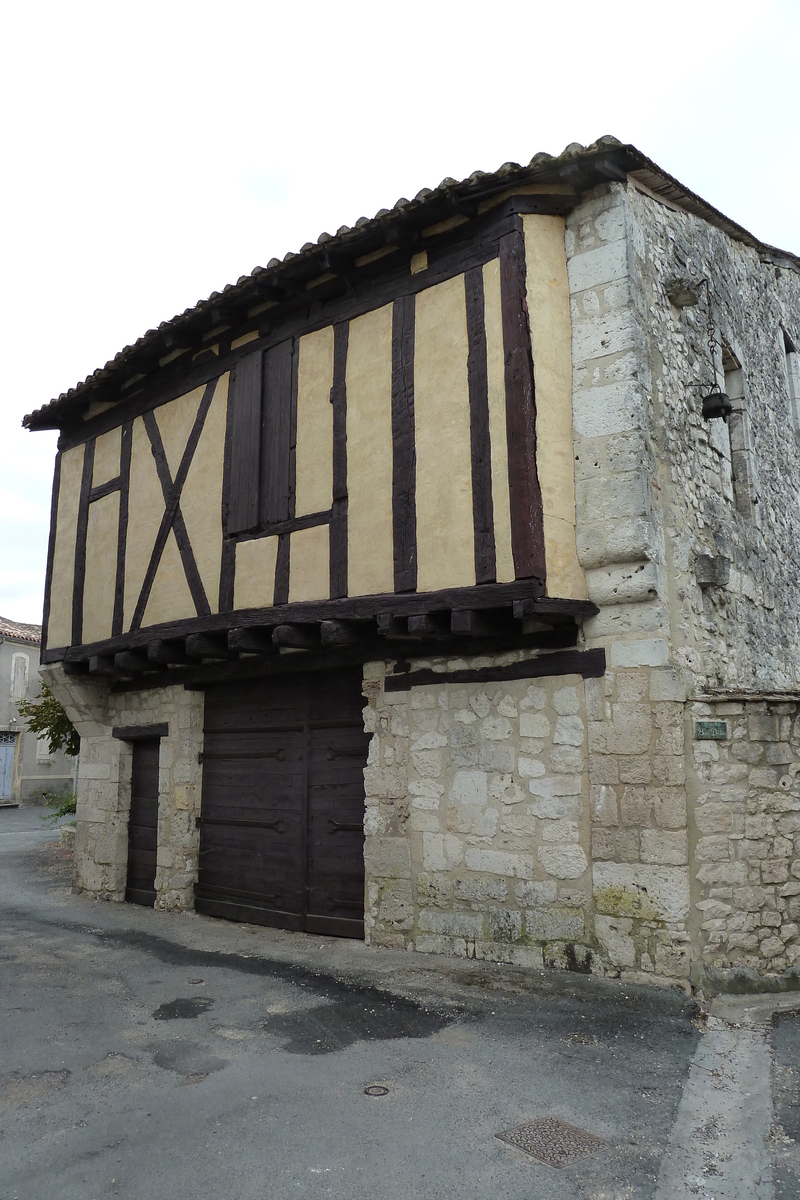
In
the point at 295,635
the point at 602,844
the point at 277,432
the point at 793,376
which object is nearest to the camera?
the point at 602,844

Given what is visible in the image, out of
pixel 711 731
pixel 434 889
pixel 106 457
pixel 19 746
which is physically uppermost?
pixel 106 457

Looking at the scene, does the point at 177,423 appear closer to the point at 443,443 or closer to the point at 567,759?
the point at 443,443

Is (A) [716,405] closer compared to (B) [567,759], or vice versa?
(B) [567,759]

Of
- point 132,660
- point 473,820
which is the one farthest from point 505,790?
point 132,660

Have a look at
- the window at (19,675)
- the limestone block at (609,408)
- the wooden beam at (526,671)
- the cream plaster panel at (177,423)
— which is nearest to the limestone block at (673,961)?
the wooden beam at (526,671)

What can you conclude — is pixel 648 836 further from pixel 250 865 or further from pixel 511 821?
pixel 250 865

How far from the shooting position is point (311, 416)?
6426mm

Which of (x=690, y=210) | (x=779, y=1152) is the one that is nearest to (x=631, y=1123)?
(x=779, y=1152)

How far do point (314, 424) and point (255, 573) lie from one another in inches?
49.6

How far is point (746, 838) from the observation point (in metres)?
4.77

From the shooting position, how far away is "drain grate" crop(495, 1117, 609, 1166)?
115 inches

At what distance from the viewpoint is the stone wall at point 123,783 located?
7.62m

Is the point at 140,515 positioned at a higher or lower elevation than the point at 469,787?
higher

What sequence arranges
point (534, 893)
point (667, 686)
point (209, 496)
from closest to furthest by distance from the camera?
point (667, 686) → point (534, 893) → point (209, 496)
